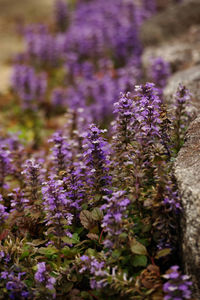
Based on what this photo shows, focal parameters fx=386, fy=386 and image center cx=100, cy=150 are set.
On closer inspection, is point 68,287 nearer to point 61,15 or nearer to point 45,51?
point 45,51

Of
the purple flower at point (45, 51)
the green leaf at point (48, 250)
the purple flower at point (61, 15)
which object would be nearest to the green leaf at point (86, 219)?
the green leaf at point (48, 250)

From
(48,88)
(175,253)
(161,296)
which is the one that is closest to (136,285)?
(161,296)

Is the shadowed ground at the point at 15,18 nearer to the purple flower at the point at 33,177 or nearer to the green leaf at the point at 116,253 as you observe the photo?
the purple flower at the point at 33,177

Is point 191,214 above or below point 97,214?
below

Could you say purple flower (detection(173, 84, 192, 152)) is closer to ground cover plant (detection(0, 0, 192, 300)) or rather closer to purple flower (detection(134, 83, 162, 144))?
ground cover plant (detection(0, 0, 192, 300))

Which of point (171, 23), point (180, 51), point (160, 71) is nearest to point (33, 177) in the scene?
point (160, 71)

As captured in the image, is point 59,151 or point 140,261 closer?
point 140,261
